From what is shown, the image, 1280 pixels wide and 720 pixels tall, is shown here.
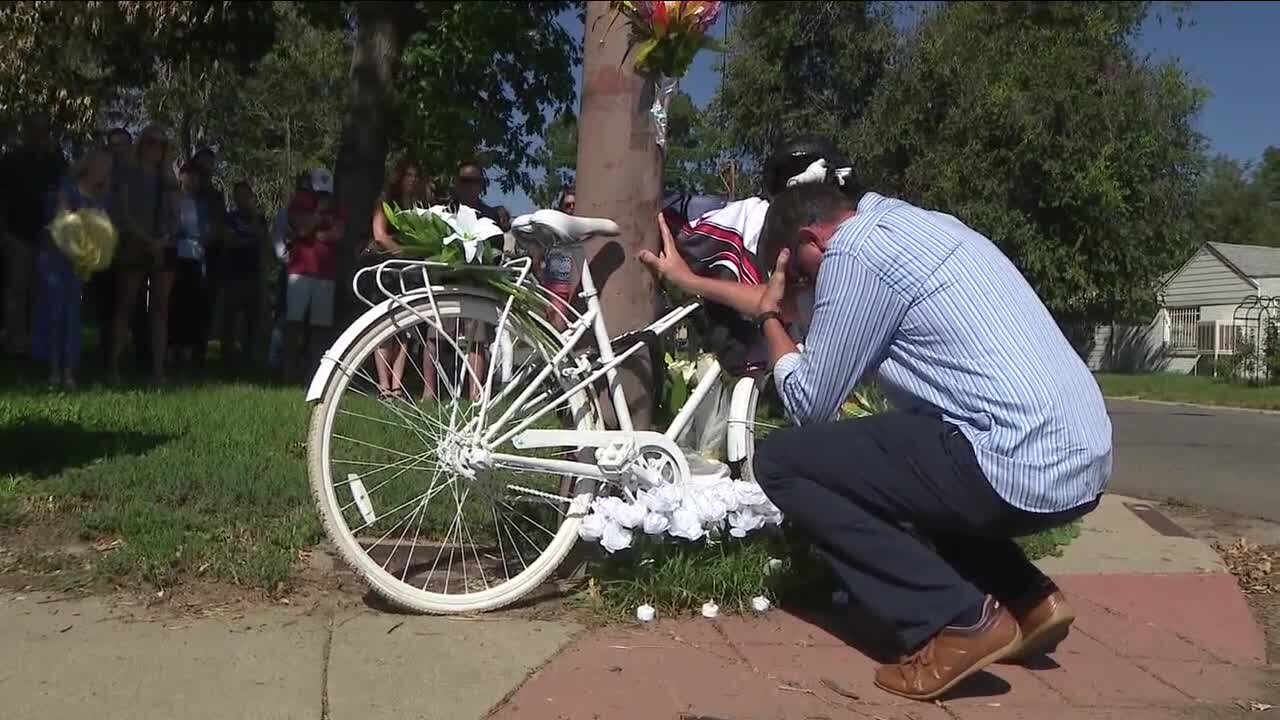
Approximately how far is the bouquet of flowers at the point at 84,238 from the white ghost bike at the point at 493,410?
10.7ft

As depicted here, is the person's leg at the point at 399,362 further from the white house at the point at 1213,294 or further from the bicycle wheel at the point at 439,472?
the white house at the point at 1213,294

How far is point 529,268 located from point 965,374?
4.44ft

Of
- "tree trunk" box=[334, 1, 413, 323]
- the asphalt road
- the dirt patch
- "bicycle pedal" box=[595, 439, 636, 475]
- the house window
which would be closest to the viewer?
"bicycle pedal" box=[595, 439, 636, 475]

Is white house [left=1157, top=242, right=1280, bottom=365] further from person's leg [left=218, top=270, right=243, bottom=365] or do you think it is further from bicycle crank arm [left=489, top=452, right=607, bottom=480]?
bicycle crank arm [left=489, top=452, right=607, bottom=480]

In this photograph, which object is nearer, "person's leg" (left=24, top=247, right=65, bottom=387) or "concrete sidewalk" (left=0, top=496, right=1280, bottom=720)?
"concrete sidewalk" (left=0, top=496, right=1280, bottom=720)

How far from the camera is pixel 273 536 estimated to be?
13.2 ft

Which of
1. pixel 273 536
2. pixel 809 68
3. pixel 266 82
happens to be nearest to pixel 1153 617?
pixel 273 536

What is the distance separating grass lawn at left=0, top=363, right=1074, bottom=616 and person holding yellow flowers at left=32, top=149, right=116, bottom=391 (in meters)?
0.75

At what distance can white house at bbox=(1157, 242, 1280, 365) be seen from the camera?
3316 centimetres

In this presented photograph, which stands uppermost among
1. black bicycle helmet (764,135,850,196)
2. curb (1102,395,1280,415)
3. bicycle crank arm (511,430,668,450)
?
black bicycle helmet (764,135,850,196)

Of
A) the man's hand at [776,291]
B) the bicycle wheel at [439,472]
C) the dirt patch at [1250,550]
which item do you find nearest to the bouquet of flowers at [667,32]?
the man's hand at [776,291]

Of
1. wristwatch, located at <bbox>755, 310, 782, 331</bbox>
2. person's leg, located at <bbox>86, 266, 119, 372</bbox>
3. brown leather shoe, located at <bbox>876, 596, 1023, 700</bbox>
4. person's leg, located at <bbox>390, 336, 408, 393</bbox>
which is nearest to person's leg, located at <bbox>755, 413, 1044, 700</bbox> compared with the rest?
brown leather shoe, located at <bbox>876, 596, 1023, 700</bbox>

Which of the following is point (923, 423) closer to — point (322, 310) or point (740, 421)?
point (740, 421)

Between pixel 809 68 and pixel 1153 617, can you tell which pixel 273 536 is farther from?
pixel 809 68
